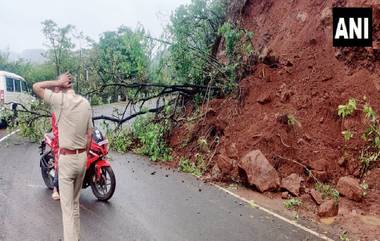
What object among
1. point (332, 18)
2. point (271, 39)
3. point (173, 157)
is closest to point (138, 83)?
point (173, 157)

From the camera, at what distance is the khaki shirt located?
5.21m

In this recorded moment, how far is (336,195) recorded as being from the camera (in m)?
7.88

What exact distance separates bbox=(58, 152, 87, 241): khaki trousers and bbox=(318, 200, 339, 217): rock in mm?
3934

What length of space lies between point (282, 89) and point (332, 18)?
200 centimetres

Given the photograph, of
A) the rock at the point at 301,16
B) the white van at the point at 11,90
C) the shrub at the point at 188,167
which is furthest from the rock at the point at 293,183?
the white van at the point at 11,90

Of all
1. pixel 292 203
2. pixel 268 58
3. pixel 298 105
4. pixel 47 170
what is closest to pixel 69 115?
pixel 47 170

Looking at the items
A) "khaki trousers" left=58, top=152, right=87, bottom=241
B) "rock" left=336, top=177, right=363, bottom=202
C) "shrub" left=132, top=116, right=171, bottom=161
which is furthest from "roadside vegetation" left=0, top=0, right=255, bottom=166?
"khaki trousers" left=58, top=152, right=87, bottom=241

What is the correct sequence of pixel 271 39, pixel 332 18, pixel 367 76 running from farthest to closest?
pixel 271 39 < pixel 332 18 < pixel 367 76

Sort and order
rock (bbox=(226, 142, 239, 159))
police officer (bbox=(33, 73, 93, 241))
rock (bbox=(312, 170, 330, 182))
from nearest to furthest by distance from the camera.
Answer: police officer (bbox=(33, 73, 93, 241)) → rock (bbox=(312, 170, 330, 182)) → rock (bbox=(226, 142, 239, 159))

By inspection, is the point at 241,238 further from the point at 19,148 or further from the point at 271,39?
the point at 19,148

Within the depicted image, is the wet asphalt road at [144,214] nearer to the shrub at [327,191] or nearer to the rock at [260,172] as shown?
the rock at [260,172]

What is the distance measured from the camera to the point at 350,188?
777cm

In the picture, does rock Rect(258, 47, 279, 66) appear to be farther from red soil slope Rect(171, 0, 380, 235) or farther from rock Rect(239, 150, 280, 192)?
rock Rect(239, 150, 280, 192)

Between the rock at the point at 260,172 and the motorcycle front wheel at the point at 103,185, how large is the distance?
2.73 metres
